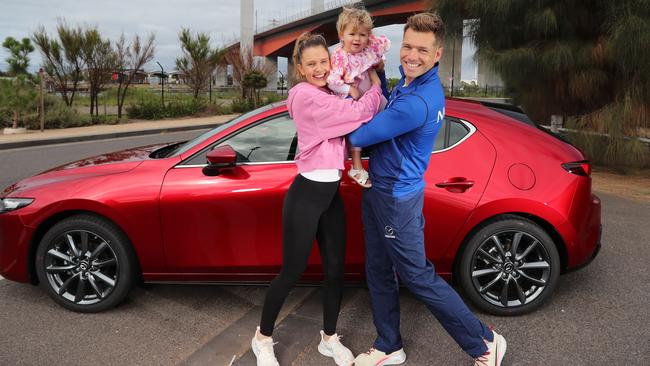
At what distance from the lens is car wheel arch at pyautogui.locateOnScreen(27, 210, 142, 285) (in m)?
3.58

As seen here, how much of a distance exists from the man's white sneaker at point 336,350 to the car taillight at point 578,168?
73.0 inches

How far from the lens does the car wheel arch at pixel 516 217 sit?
353 centimetres

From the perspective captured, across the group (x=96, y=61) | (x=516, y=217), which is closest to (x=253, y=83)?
(x=96, y=61)

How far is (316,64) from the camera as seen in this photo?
8.53 feet

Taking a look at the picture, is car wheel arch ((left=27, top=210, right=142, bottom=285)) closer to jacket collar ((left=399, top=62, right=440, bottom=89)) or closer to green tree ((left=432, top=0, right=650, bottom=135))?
jacket collar ((left=399, top=62, right=440, bottom=89))

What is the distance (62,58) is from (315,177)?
69.6ft

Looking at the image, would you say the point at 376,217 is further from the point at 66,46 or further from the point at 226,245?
the point at 66,46

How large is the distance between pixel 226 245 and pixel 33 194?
4.47 feet

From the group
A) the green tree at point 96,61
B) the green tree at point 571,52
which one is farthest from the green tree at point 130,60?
the green tree at point 571,52

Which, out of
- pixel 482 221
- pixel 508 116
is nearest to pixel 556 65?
pixel 508 116

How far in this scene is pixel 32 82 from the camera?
671 inches

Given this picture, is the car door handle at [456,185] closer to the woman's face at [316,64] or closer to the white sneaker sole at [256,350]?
the woman's face at [316,64]

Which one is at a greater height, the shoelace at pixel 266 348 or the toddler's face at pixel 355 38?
the toddler's face at pixel 355 38

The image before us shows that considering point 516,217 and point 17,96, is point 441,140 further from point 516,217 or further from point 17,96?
point 17,96
